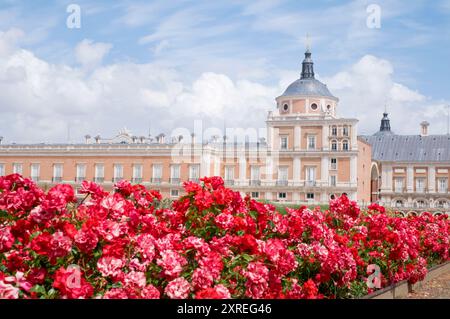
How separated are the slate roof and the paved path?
42661mm

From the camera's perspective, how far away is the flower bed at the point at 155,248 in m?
4.49

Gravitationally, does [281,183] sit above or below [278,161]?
below

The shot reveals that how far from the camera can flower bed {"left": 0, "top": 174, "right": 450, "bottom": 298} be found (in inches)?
177

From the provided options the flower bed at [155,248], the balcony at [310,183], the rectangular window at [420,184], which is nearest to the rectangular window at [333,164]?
the balcony at [310,183]

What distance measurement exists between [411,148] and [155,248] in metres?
52.1

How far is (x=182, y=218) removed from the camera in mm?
6113

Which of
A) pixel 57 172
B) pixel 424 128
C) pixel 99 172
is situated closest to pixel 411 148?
pixel 424 128

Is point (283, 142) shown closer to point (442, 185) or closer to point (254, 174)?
point (254, 174)

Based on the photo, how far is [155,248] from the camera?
497 cm

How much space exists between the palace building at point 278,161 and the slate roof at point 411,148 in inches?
7.7

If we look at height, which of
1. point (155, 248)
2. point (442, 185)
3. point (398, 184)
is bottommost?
point (155, 248)

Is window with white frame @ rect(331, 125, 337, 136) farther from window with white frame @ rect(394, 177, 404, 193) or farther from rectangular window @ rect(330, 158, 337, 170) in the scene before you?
window with white frame @ rect(394, 177, 404, 193)

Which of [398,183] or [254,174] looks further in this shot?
[398,183]
